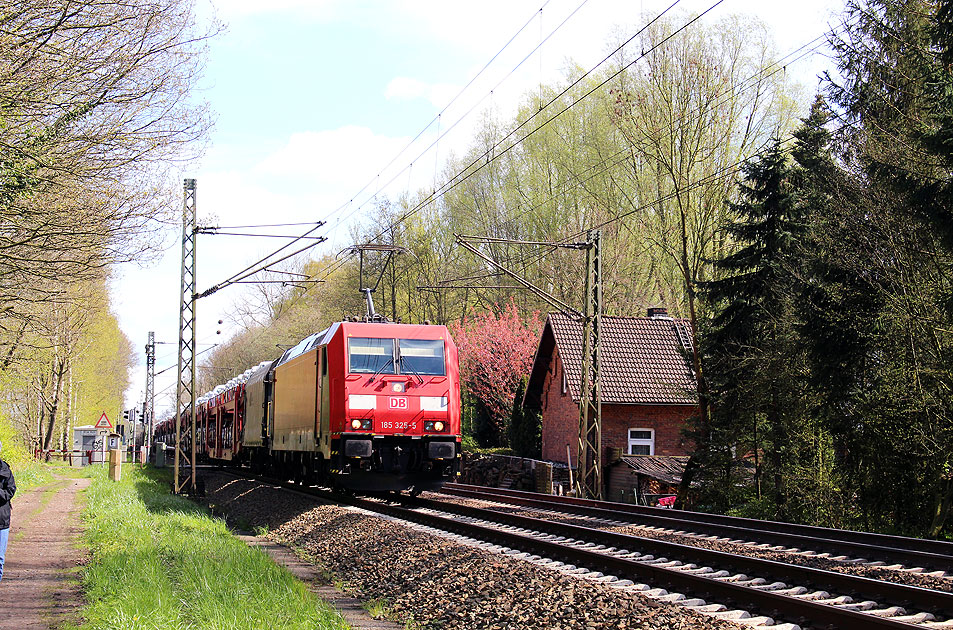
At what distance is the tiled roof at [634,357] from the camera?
33156 millimetres

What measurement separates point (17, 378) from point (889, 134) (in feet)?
105

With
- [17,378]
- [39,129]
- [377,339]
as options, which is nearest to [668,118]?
[377,339]

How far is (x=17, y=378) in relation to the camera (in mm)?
36406

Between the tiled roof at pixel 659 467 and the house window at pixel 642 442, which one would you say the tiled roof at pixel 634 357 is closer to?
the house window at pixel 642 442

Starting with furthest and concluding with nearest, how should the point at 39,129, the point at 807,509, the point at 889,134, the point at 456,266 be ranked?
the point at 456,266 → the point at 807,509 → the point at 889,134 → the point at 39,129

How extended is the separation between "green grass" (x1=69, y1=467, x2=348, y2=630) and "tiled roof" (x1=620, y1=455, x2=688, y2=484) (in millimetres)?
15994

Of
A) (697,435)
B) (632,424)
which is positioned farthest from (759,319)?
(632,424)

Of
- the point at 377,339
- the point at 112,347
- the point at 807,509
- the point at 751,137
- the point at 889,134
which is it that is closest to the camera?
the point at 889,134

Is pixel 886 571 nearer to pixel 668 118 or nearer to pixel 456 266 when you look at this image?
pixel 668 118

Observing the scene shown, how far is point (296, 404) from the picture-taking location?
72.9 feet

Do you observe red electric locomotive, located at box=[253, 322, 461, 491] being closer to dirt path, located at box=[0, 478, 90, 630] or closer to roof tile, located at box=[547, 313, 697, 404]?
dirt path, located at box=[0, 478, 90, 630]

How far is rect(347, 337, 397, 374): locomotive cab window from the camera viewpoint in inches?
723

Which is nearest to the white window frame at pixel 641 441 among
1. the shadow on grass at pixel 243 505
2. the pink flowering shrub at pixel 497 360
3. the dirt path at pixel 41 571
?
the pink flowering shrub at pixel 497 360

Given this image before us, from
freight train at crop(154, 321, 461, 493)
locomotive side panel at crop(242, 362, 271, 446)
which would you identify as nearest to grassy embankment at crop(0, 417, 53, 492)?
locomotive side panel at crop(242, 362, 271, 446)
